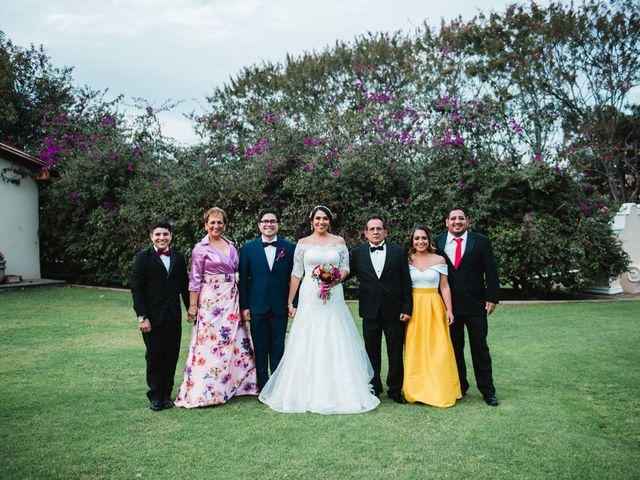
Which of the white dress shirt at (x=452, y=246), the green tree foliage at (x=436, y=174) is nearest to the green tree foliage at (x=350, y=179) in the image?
the green tree foliage at (x=436, y=174)

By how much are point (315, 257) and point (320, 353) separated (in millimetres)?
915

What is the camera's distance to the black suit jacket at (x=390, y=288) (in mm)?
5488

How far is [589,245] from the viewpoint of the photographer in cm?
Answer: 1216

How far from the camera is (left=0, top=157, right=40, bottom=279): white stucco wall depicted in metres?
16.2

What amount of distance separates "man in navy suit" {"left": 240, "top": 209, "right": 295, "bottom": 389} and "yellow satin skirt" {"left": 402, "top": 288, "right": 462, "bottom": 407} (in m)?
1.27

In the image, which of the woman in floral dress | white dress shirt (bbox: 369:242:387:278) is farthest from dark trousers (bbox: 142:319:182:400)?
white dress shirt (bbox: 369:242:387:278)

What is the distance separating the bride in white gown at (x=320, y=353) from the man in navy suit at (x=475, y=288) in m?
1.02

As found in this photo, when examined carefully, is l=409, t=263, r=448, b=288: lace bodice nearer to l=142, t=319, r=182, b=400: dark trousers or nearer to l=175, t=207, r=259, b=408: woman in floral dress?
l=175, t=207, r=259, b=408: woman in floral dress

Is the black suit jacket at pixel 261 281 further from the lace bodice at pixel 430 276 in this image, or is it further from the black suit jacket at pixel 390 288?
the lace bodice at pixel 430 276

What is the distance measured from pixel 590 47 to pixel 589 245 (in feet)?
42.0

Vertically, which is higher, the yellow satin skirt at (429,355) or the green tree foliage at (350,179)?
the green tree foliage at (350,179)

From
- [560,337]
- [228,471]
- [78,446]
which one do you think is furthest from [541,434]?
[560,337]

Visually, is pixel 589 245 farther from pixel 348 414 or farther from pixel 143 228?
pixel 143 228

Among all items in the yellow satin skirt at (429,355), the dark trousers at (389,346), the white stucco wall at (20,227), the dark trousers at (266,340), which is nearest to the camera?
the yellow satin skirt at (429,355)
